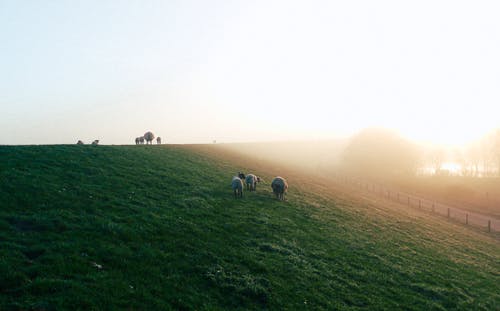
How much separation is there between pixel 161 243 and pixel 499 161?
113730 millimetres

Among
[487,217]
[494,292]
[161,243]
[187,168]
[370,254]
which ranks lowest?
[487,217]

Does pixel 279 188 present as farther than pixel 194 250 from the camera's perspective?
Yes

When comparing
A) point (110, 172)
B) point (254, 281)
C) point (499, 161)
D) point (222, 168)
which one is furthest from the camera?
point (499, 161)

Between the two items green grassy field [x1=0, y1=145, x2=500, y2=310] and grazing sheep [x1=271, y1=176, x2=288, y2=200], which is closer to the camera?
green grassy field [x1=0, y1=145, x2=500, y2=310]

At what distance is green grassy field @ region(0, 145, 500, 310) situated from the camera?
40.4 feet

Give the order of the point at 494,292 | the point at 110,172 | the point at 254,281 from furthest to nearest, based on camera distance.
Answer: the point at 110,172 < the point at 494,292 < the point at 254,281

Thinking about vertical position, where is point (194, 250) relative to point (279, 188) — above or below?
below

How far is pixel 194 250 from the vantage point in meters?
16.6

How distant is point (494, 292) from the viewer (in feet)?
65.2

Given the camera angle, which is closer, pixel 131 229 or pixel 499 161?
pixel 131 229

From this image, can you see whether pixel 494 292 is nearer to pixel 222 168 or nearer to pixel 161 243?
pixel 161 243

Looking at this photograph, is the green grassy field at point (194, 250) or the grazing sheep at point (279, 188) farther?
the grazing sheep at point (279, 188)

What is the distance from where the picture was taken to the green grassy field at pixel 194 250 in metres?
12.3

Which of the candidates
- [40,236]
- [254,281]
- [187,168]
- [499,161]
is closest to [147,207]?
[40,236]
